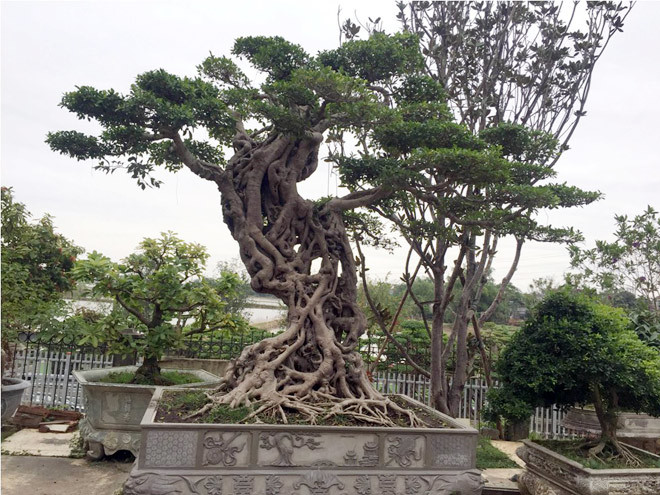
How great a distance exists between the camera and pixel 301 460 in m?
3.45

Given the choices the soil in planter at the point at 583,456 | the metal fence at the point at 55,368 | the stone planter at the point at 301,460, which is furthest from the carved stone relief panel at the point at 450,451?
the metal fence at the point at 55,368

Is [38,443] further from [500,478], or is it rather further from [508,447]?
[508,447]

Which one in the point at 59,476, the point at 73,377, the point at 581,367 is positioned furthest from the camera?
the point at 73,377

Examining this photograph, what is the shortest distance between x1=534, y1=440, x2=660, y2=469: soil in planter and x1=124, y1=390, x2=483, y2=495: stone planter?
1198 millimetres

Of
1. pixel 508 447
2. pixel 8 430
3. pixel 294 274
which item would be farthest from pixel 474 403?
pixel 8 430

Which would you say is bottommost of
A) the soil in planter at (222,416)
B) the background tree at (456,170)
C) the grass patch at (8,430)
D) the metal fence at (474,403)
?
the grass patch at (8,430)

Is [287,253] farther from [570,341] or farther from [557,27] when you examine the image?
[557,27]

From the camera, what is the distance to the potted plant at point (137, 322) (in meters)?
4.96

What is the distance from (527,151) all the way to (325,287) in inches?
107

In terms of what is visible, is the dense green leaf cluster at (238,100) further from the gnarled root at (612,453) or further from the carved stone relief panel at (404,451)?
the gnarled root at (612,453)

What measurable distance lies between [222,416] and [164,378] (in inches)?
84.3

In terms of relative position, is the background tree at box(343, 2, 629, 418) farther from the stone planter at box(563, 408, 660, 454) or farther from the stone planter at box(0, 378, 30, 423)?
the stone planter at box(0, 378, 30, 423)

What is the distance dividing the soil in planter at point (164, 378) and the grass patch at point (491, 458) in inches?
138

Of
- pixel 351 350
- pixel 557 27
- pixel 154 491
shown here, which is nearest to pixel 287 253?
pixel 351 350
